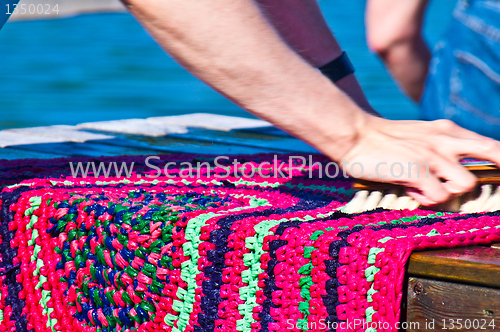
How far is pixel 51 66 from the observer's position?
7957 millimetres

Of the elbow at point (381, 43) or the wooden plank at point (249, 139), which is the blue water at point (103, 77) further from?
the elbow at point (381, 43)

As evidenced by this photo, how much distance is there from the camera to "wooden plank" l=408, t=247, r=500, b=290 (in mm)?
623

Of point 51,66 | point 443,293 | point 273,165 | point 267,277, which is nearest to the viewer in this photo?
point 443,293

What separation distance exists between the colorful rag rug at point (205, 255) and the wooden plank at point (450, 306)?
0.03 m

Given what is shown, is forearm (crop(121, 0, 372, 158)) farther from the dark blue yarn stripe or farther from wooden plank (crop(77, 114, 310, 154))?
wooden plank (crop(77, 114, 310, 154))

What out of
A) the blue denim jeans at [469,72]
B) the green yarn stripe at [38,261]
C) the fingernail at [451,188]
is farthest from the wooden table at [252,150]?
the blue denim jeans at [469,72]

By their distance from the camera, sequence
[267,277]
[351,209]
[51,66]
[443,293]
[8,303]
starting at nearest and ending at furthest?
1. [443,293]
2. [267,277]
3. [351,209]
4. [8,303]
5. [51,66]

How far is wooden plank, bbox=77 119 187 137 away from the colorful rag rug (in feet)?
3.06

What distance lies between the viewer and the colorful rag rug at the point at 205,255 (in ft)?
2.27

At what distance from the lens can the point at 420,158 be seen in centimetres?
82

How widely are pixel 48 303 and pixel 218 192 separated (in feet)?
1.07

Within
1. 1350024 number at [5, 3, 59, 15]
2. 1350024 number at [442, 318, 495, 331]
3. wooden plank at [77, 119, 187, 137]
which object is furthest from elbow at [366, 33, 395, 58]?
1350024 number at [5, 3, 59, 15]

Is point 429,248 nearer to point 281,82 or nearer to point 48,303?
point 281,82

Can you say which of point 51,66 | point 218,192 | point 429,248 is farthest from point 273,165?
point 51,66
